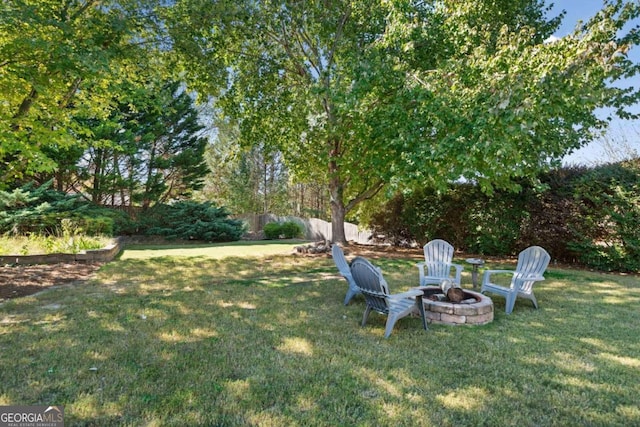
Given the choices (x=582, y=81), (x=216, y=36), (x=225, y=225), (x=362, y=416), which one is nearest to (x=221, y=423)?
(x=362, y=416)

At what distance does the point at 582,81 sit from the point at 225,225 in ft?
41.6

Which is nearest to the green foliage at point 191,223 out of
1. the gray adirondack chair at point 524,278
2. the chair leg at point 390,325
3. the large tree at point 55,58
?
the large tree at point 55,58

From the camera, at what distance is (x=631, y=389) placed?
2.51 metres

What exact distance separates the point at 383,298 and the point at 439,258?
267cm

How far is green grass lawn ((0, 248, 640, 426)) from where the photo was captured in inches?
86.6

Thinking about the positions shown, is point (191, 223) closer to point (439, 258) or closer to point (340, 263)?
point (340, 263)

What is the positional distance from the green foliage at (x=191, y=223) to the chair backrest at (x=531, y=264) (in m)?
11.8

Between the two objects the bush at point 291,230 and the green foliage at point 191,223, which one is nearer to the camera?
the green foliage at point 191,223

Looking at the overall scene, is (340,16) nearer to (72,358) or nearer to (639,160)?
(639,160)

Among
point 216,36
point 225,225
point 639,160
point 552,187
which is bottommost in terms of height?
point 225,225

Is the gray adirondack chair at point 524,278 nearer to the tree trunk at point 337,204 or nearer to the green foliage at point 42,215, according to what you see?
the tree trunk at point 337,204

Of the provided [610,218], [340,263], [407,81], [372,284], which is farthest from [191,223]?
[610,218]

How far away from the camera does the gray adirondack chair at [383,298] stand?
3.64 meters

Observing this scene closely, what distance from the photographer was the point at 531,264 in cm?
513
